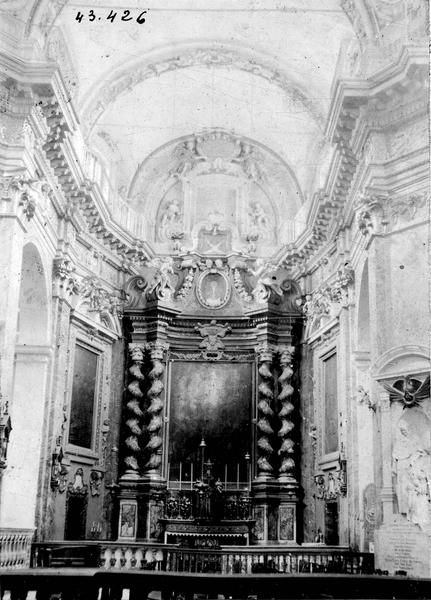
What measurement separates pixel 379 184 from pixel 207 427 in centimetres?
841

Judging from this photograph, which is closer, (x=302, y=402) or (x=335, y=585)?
(x=335, y=585)

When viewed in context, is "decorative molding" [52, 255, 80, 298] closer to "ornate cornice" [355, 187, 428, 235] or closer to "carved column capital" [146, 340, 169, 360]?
"carved column capital" [146, 340, 169, 360]

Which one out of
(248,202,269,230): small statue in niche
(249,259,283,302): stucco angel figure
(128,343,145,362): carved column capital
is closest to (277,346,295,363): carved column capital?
(249,259,283,302): stucco angel figure

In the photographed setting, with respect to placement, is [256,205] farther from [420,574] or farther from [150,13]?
[420,574]

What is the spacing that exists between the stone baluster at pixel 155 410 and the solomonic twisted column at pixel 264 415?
2251 mm

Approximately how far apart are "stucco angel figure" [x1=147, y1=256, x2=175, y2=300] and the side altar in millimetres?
29

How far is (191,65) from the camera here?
1803 centimetres

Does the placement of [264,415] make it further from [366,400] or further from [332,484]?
[366,400]

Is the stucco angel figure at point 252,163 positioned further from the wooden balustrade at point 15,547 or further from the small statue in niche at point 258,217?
the wooden balustrade at point 15,547

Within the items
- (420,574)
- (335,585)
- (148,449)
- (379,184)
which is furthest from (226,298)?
(335,585)

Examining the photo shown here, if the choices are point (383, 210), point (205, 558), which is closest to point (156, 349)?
point (205, 558)

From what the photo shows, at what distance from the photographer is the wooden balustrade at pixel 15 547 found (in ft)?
38.2

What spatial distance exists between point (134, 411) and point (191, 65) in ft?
26.0

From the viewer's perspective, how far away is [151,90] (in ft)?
61.1
